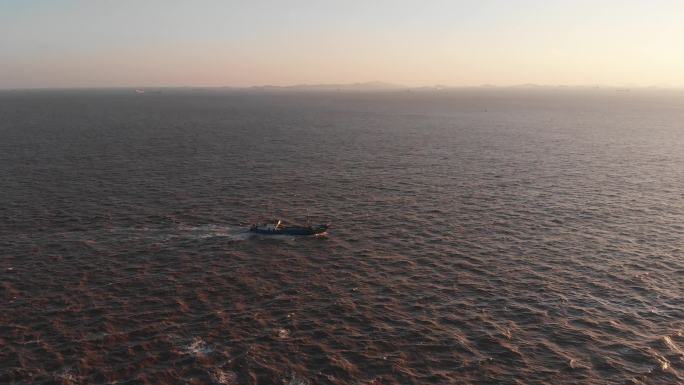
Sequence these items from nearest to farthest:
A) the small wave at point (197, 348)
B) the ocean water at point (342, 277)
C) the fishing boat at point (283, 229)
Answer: the ocean water at point (342, 277) → the small wave at point (197, 348) → the fishing boat at point (283, 229)

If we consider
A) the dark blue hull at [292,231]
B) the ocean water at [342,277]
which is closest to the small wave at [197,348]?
the ocean water at [342,277]

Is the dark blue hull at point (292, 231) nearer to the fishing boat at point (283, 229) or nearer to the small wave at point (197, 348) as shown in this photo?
the fishing boat at point (283, 229)

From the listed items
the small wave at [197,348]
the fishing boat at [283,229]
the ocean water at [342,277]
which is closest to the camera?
the ocean water at [342,277]

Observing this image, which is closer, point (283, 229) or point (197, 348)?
point (197, 348)

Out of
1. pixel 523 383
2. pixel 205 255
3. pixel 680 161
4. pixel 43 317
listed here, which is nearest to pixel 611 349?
pixel 523 383

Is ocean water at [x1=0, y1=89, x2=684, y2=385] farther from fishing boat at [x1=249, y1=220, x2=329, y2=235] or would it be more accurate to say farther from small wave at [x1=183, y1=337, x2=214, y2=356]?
fishing boat at [x1=249, y1=220, x2=329, y2=235]

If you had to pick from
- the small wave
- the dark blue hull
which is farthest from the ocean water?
the dark blue hull

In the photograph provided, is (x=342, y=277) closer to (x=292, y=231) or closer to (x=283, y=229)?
(x=292, y=231)

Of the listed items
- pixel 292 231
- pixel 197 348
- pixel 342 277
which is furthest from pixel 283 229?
pixel 197 348
